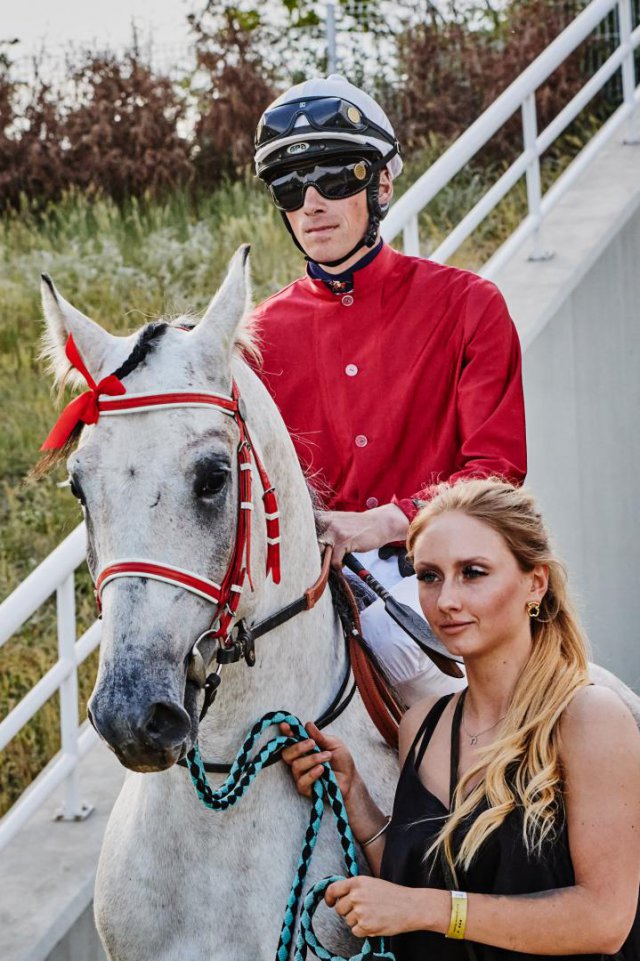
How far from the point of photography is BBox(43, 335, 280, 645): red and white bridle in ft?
7.15

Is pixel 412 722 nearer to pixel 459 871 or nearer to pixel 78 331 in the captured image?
pixel 459 871

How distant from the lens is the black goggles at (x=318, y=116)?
119 inches

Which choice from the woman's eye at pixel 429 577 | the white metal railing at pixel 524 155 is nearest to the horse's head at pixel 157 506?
the woman's eye at pixel 429 577

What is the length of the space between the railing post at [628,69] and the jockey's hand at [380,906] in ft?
16.4

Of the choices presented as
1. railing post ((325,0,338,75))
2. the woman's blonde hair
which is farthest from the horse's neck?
railing post ((325,0,338,75))

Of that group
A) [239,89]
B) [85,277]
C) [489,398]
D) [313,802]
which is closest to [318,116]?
[489,398]

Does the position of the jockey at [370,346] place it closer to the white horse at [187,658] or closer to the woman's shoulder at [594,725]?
the white horse at [187,658]

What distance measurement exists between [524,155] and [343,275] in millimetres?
2638

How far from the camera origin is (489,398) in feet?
9.86

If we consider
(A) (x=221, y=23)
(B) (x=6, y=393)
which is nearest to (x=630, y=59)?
(B) (x=6, y=393)

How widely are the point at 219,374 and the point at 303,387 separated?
802mm

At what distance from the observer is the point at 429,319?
3.12 meters

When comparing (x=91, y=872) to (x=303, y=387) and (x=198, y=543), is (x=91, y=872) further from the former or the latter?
(x=198, y=543)

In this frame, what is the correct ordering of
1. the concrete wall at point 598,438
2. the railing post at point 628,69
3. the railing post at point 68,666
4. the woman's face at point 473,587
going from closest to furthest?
1. the woman's face at point 473,587
2. the railing post at point 68,666
3. the concrete wall at point 598,438
4. the railing post at point 628,69
